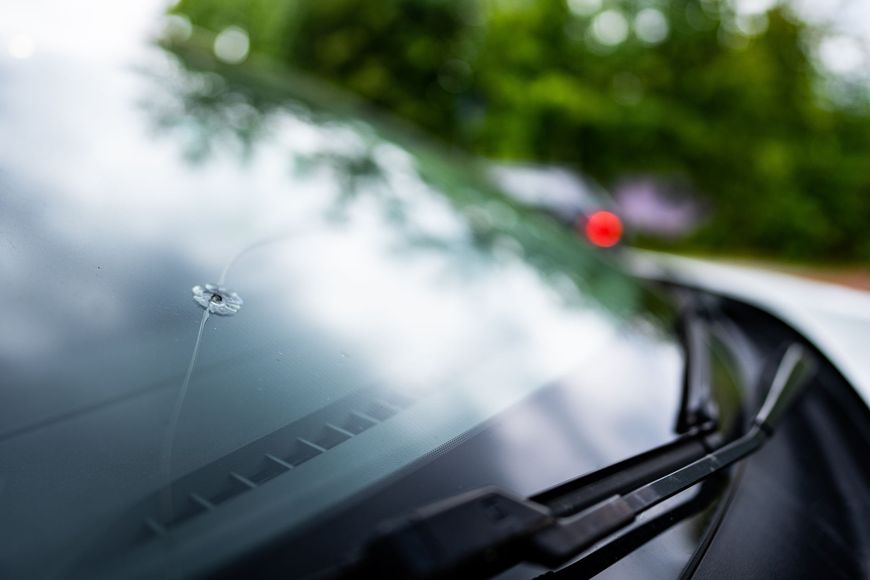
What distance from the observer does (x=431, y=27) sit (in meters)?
15.1

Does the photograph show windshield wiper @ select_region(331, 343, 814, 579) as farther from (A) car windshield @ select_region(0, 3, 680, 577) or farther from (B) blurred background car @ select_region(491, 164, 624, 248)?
(B) blurred background car @ select_region(491, 164, 624, 248)

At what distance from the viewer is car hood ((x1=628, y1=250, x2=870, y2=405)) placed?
5.24 feet

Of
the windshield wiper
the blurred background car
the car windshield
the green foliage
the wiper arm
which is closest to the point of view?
Answer: the windshield wiper

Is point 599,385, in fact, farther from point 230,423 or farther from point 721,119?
point 721,119

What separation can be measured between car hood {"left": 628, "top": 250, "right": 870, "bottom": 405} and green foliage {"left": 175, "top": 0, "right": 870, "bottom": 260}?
10.5m

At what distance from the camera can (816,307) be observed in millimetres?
2027

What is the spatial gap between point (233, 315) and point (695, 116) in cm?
1288

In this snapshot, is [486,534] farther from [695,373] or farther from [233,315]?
[695,373]

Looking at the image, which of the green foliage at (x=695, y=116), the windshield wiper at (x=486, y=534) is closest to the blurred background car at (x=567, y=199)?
the windshield wiper at (x=486, y=534)

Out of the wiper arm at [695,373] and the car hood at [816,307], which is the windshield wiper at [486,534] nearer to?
the wiper arm at [695,373]

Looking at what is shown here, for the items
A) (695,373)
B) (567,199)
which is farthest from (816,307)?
(567,199)

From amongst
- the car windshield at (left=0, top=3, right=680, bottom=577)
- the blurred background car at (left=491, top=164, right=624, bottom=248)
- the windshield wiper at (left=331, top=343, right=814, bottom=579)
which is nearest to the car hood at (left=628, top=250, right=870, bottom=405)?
the car windshield at (left=0, top=3, right=680, bottom=577)

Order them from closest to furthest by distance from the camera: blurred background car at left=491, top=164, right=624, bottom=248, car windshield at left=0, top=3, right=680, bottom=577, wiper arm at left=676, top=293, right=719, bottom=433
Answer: car windshield at left=0, top=3, right=680, bottom=577 < wiper arm at left=676, top=293, right=719, bottom=433 < blurred background car at left=491, top=164, right=624, bottom=248

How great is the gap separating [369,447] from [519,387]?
37 cm
